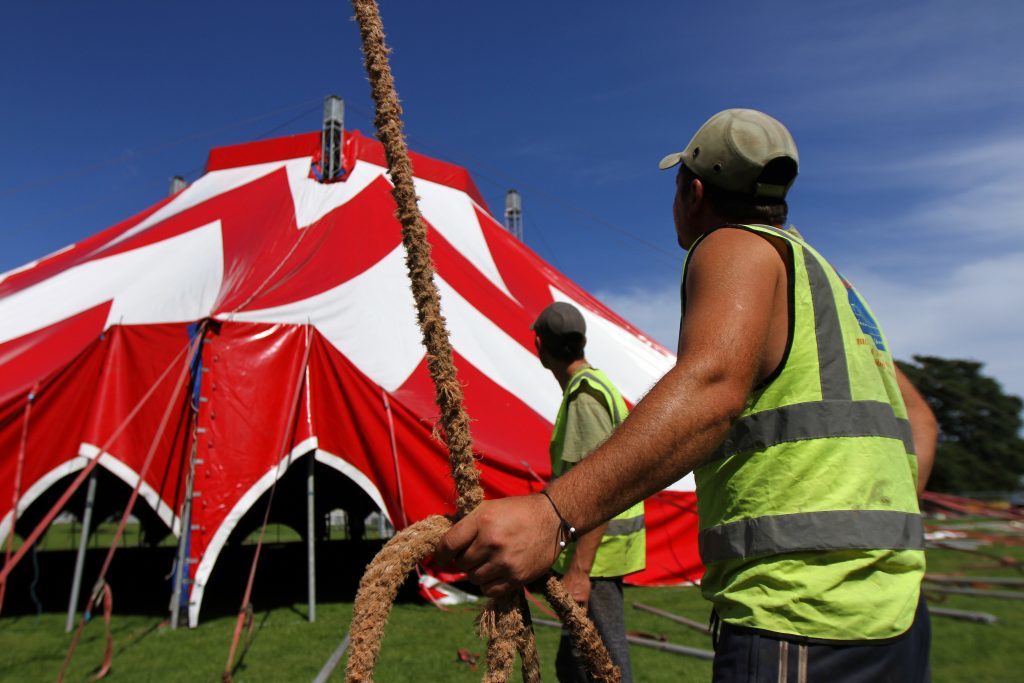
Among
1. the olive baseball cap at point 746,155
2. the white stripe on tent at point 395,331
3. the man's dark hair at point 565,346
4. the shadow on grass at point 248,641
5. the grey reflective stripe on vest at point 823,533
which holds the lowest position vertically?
the shadow on grass at point 248,641

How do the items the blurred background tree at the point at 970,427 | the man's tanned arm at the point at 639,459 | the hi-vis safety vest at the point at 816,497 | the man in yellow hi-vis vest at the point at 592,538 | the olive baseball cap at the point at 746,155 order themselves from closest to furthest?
the man's tanned arm at the point at 639,459, the hi-vis safety vest at the point at 816,497, the olive baseball cap at the point at 746,155, the man in yellow hi-vis vest at the point at 592,538, the blurred background tree at the point at 970,427

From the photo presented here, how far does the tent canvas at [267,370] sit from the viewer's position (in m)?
3.91

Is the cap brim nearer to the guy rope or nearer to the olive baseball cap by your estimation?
the olive baseball cap

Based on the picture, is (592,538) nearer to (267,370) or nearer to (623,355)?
(267,370)

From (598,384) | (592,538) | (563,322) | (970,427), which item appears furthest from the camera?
(970,427)

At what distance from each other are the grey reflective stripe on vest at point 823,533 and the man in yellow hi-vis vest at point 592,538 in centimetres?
92

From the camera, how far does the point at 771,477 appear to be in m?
0.89

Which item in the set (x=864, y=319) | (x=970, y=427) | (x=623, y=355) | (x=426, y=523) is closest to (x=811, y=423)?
(x=864, y=319)

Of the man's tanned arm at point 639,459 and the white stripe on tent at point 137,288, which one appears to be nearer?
the man's tanned arm at point 639,459

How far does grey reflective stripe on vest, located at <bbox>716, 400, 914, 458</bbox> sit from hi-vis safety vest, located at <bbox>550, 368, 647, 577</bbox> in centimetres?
100

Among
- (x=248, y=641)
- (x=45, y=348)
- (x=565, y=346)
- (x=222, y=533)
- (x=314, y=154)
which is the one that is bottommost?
(x=248, y=641)

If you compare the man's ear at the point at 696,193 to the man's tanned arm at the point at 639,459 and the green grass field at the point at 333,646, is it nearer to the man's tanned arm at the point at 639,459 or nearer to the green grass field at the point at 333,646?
the man's tanned arm at the point at 639,459

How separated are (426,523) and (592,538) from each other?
1.03 meters

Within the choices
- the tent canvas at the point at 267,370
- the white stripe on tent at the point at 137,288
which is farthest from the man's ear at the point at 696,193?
the white stripe on tent at the point at 137,288
